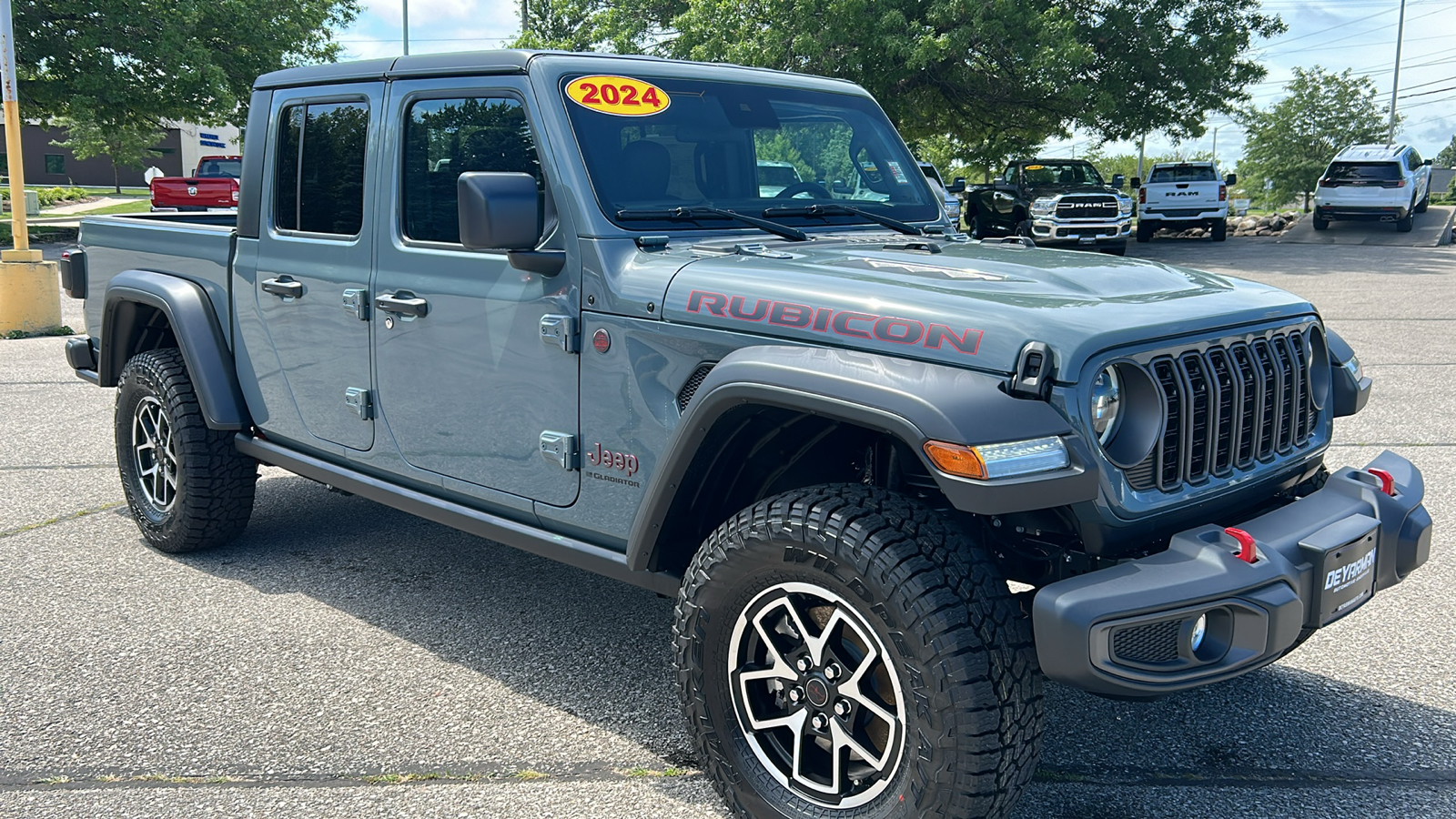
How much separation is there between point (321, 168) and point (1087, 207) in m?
20.2

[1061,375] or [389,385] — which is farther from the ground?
[1061,375]

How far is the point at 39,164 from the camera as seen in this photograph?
74562 mm

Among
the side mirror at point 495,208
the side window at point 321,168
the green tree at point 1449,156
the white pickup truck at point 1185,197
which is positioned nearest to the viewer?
the side mirror at point 495,208

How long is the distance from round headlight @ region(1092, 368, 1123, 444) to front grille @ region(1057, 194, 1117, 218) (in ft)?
68.8

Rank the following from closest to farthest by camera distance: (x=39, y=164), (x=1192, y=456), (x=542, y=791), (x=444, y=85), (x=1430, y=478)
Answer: (x=1192, y=456) < (x=542, y=791) < (x=444, y=85) < (x=1430, y=478) < (x=39, y=164)

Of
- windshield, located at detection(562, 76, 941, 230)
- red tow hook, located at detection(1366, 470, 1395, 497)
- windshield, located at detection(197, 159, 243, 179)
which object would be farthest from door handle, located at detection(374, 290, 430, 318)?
windshield, located at detection(197, 159, 243, 179)

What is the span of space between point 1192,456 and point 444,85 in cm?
248

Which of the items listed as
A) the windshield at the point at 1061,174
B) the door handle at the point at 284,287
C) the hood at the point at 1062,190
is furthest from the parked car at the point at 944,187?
the windshield at the point at 1061,174

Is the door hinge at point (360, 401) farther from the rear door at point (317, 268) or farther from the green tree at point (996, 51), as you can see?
the green tree at point (996, 51)

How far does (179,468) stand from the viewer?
494 centimetres

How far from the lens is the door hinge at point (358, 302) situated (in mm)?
4059

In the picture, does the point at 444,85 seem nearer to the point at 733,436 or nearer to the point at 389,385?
the point at 389,385

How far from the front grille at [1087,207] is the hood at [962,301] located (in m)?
20.0

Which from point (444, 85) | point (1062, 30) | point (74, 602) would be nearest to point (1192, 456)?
point (444, 85)
